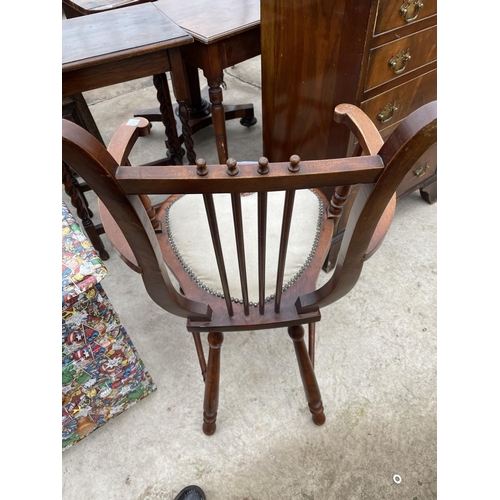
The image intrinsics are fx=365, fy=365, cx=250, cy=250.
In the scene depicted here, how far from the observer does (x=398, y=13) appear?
976 millimetres

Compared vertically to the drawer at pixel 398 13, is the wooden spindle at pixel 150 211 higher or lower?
lower

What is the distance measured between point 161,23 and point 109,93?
1.84 meters

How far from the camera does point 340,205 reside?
3.03 feet

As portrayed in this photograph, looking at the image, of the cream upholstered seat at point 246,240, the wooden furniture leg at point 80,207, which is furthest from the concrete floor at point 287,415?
the cream upholstered seat at point 246,240

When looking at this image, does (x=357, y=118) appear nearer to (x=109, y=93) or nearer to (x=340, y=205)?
(x=340, y=205)

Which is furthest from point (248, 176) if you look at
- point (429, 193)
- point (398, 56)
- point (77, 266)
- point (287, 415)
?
point (429, 193)

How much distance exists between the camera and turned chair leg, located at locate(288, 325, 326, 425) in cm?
103

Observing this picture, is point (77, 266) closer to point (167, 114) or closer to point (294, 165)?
point (294, 165)

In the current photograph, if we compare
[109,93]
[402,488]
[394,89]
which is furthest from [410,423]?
[109,93]

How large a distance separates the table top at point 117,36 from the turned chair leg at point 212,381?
92cm

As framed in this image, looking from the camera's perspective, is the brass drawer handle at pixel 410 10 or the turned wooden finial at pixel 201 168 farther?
the brass drawer handle at pixel 410 10

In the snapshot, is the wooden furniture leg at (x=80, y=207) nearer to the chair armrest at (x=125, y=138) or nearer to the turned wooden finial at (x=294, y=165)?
the chair armrest at (x=125, y=138)

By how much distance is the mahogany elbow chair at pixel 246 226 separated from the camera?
454mm

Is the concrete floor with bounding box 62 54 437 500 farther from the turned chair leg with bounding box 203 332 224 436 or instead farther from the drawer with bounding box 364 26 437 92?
the drawer with bounding box 364 26 437 92
